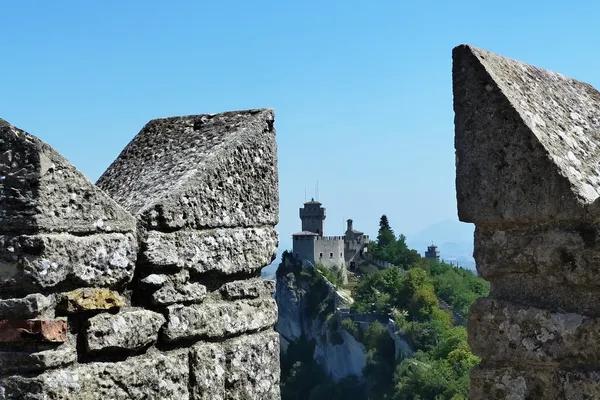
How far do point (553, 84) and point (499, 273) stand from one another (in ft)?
3.14

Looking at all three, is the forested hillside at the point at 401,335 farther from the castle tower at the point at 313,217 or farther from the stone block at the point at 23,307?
the stone block at the point at 23,307

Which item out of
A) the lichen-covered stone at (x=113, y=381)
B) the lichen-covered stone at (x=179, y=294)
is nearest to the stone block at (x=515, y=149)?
the lichen-covered stone at (x=179, y=294)

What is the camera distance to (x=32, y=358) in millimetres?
2389

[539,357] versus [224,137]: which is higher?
[224,137]

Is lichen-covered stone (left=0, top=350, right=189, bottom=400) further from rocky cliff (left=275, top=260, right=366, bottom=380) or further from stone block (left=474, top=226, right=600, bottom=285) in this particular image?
rocky cliff (left=275, top=260, right=366, bottom=380)

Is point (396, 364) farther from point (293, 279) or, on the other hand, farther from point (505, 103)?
point (505, 103)

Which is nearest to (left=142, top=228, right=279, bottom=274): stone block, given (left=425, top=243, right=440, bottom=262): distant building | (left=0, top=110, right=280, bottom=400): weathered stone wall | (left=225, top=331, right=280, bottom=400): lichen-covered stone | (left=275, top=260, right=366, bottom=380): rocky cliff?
(left=0, top=110, right=280, bottom=400): weathered stone wall

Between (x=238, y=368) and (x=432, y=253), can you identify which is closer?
(x=238, y=368)

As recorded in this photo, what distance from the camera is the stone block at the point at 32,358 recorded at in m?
2.39

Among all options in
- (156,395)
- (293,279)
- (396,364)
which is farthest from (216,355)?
(293,279)

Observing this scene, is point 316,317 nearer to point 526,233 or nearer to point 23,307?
point 526,233

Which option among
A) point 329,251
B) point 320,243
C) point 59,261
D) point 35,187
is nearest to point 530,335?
point 59,261

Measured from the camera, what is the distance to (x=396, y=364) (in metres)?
66.4

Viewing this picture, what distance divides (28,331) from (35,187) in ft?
1.27
